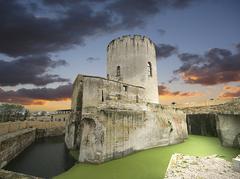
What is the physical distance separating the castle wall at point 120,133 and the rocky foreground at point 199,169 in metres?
3.98

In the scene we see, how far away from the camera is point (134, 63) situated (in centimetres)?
1806

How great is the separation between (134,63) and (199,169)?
1330 cm

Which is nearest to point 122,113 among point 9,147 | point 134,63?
point 134,63

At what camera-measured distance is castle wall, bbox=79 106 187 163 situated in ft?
32.1

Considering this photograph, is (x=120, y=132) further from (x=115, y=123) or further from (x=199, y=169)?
(x=199, y=169)

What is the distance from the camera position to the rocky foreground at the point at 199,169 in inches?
252

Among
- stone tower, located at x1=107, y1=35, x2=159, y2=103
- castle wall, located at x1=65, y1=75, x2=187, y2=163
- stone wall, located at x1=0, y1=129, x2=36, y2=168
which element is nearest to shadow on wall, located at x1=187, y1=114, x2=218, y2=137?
castle wall, located at x1=65, y1=75, x2=187, y2=163

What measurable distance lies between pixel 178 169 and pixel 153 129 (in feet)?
22.9

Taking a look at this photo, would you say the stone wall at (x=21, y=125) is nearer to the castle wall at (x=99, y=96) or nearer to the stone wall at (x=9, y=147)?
the stone wall at (x=9, y=147)

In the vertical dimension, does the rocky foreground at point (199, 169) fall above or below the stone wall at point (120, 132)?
below

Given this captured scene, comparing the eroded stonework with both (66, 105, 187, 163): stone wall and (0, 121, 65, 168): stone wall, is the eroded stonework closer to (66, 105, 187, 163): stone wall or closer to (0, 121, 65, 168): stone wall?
(66, 105, 187, 163): stone wall

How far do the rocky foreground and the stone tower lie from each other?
397 inches

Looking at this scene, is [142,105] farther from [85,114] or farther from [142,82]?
[85,114]

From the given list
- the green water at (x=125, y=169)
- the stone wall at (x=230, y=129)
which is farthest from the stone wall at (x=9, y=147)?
the stone wall at (x=230, y=129)
